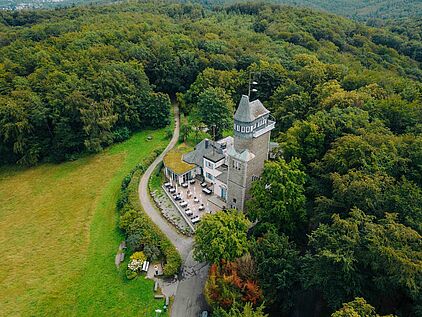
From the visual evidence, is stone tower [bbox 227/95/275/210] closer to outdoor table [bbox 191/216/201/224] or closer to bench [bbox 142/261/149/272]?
outdoor table [bbox 191/216/201/224]

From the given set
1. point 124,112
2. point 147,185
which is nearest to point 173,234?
point 147,185

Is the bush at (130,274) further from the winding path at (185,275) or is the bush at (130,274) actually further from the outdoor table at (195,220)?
the outdoor table at (195,220)

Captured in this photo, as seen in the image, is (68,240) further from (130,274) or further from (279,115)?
(279,115)

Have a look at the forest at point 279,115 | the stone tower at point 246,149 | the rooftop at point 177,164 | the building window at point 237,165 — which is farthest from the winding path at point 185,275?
the building window at point 237,165

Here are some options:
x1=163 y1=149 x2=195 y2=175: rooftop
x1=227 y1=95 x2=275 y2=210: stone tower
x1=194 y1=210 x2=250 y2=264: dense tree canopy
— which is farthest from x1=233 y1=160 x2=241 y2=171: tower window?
x1=163 y1=149 x2=195 y2=175: rooftop

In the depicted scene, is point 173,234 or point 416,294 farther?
point 173,234

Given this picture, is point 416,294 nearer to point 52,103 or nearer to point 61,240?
point 61,240

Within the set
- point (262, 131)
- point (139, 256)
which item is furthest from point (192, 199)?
point (262, 131)
